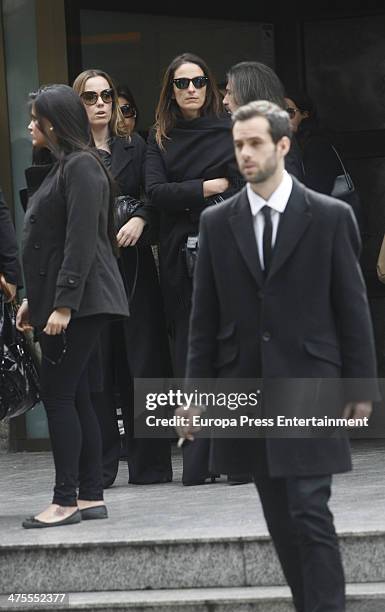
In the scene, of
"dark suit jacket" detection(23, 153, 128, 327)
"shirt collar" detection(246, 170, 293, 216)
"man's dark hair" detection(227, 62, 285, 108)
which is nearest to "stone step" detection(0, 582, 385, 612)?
"dark suit jacket" detection(23, 153, 128, 327)

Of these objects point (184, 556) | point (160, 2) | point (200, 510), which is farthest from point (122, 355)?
point (160, 2)

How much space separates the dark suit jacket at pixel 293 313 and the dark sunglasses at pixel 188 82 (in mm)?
2300

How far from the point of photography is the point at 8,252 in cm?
686

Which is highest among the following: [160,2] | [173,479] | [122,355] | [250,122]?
[160,2]

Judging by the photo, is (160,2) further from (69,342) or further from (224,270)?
(224,270)

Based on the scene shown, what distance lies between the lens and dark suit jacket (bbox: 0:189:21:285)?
6.84 metres

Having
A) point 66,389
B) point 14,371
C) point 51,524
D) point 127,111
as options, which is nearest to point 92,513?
point 51,524

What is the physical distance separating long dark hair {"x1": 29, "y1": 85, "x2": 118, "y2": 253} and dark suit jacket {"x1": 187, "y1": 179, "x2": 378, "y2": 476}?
1.48 m

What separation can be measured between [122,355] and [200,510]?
1.24 m

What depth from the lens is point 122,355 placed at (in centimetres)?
752

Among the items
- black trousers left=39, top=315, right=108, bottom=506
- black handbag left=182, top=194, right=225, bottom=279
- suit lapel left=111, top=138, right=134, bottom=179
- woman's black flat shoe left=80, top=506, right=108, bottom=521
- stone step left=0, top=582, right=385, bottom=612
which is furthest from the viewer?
suit lapel left=111, top=138, right=134, bottom=179

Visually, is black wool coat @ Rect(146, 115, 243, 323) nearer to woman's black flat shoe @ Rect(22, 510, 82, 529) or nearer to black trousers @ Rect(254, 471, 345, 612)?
woman's black flat shoe @ Rect(22, 510, 82, 529)

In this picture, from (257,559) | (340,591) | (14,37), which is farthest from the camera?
(14,37)

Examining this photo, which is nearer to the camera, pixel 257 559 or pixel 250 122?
pixel 250 122
